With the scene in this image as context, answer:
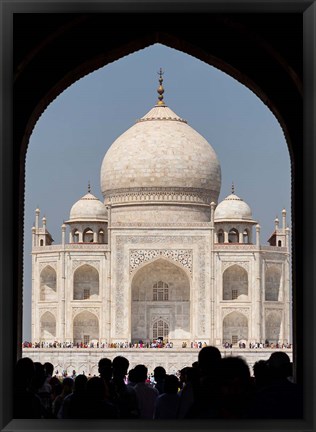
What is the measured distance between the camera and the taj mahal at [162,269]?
135ft

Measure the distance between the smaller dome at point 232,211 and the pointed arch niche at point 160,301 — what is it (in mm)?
3338

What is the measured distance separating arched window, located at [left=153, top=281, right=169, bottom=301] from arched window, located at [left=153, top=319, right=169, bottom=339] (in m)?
0.92

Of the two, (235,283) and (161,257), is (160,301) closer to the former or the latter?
(161,257)

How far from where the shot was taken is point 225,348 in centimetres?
3850

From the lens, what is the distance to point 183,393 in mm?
7043

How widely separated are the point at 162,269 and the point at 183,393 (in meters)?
35.3

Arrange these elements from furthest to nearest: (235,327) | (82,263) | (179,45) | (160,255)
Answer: (235,327), (82,263), (160,255), (179,45)

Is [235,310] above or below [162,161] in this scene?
below

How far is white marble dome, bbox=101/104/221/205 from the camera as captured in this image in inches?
1720

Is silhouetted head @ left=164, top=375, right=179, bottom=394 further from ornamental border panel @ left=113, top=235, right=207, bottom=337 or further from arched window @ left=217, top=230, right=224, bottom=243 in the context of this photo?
arched window @ left=217, top=230, right=224, bottom=243

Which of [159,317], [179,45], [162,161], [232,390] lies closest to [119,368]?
[232,390]

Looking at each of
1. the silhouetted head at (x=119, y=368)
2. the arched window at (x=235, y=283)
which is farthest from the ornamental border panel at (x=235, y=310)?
the silhouetted head at (x=119, y=368)

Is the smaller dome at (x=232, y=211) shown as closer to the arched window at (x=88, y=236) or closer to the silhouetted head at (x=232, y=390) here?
the arched window at (x=88, y=236)
